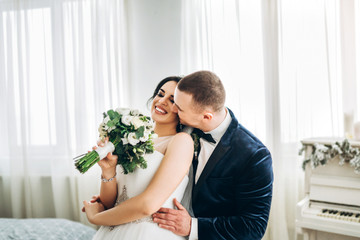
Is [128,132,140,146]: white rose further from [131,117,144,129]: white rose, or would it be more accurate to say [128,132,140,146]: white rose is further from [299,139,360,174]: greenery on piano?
[299,139,360,174]: greenery on piano

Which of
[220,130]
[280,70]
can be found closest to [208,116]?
[220,130]

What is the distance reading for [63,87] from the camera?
3764mm

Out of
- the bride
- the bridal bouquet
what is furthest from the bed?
the bridal bouquet

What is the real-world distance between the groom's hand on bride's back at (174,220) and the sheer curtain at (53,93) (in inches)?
92.7

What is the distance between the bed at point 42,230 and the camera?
8.14 ft

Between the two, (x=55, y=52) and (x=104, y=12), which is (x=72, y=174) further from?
(x=104, y=12)

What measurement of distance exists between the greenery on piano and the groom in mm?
1043

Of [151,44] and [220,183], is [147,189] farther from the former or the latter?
[151,44]

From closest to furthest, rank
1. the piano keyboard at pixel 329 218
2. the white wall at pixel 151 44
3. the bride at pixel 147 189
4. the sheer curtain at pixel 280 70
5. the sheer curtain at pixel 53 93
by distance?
the bride at pixel 147 189, the piano keyboard at pixel 329 218, the sheer curtain at pixel 280 70, the white wall at pixel 151 44, the sheer curtain at pixel 53 93

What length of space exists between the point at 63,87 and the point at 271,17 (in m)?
2.40

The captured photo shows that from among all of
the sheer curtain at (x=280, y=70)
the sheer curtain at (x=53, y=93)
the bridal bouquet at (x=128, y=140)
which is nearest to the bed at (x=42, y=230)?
the sheer curtain at (x=53, y=93)

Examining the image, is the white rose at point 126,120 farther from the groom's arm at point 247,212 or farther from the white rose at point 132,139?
the groom's arm at point 247,212

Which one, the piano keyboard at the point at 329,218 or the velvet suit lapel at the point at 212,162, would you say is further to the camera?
the piano keyboard at the point at 329,218

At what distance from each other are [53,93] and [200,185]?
2.92m
